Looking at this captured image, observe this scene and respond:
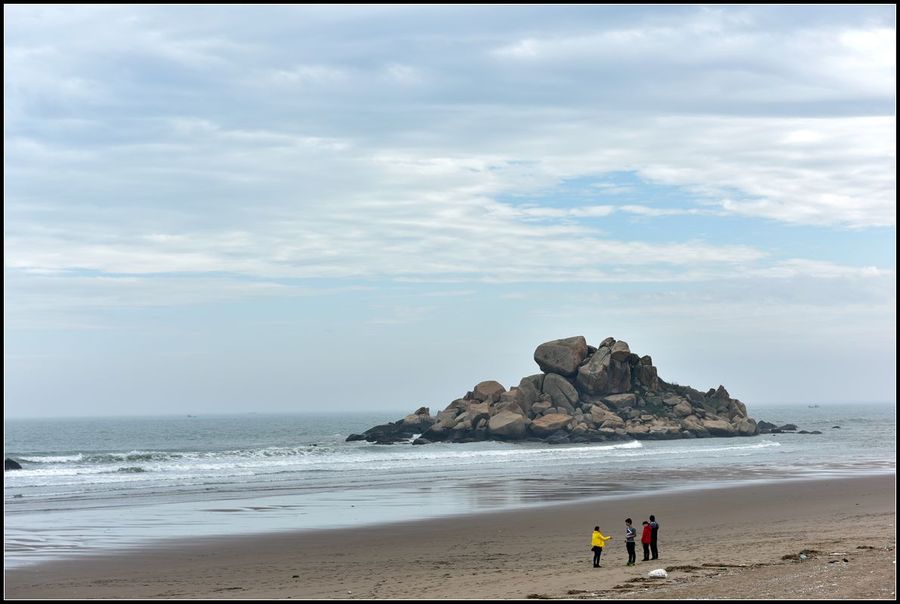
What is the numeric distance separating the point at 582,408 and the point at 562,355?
18.9 feet

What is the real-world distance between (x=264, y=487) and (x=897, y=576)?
1188 inches

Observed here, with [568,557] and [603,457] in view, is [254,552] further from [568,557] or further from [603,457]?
[603,457]

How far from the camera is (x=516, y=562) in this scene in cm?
2031

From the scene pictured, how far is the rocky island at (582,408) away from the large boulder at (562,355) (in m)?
0.10

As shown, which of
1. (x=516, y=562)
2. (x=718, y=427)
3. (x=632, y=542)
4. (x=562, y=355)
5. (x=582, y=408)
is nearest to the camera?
A: (x=632, y=542)

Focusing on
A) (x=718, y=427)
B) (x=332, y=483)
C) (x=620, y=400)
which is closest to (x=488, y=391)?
(x=620, y=400)

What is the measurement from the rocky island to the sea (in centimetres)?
698

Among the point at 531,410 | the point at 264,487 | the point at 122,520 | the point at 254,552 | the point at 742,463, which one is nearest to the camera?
the point at 254,552

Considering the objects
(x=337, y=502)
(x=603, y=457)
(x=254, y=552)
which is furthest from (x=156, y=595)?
(x=603, y=457)

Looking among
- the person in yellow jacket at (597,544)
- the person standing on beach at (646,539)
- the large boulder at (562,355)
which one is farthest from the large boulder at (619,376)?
the person in yellow jacket at (597,544)

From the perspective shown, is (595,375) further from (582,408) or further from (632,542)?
(632,542)

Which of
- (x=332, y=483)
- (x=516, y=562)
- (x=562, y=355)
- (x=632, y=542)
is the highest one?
(x=562, y=355)

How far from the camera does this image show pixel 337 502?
33500mm

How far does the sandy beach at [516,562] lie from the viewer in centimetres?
1589
